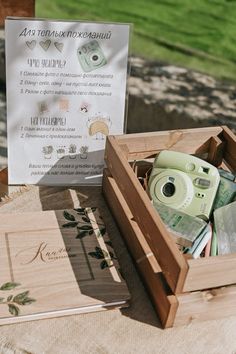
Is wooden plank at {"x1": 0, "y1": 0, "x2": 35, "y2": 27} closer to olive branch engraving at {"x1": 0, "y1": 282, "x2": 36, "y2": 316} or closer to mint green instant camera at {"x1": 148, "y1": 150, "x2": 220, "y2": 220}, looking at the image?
mint green instant camera at {"x1": 148, "y1": 150, "x2": 220, "y2": 220}

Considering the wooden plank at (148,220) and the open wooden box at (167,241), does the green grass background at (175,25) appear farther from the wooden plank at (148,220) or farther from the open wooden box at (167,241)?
the wooden plank at (148,220)

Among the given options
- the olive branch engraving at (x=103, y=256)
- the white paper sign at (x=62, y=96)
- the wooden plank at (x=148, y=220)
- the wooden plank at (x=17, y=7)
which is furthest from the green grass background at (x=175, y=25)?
the olive branch engraving at (x=103, y=256)

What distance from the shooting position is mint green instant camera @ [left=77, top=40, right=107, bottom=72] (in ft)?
4.53

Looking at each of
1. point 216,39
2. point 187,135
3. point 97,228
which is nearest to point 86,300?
point 97,228

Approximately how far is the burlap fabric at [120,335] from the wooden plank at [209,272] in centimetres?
13

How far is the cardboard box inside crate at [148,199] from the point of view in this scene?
1.04m

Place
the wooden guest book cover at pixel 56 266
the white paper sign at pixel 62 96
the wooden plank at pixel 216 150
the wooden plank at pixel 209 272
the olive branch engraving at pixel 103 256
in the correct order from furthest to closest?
the wooden plank at pixel 216 150 < the white paper sign at pixel 62 96 < the olive branch engraving at pixel 103 256 < the wooden guest book cover at pixel 56 266 < the wooden plank at pixel 209 272

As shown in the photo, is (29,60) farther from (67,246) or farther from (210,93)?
(210,93)

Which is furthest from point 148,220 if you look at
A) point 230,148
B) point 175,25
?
point 175,25

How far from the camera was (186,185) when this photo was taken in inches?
51.5

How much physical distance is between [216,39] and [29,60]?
118 inches

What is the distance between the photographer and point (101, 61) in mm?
1397

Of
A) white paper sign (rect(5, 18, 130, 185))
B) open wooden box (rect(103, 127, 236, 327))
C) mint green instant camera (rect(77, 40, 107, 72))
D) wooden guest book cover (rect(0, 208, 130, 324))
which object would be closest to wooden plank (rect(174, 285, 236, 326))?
open wooden box (rect(103, 127, 236, 327))

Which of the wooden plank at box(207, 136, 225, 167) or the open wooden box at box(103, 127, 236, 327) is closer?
the open wooden box at box(103, 127, 236, 327)
